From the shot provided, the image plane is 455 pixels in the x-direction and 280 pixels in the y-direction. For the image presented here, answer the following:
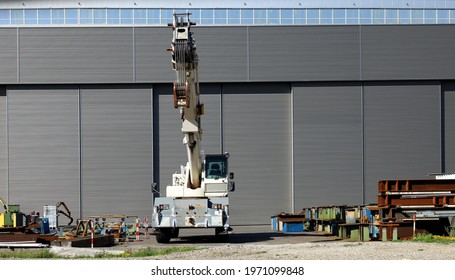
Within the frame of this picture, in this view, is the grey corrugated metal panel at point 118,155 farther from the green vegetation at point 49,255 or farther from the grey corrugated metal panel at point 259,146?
the green vegetation at point 49,255

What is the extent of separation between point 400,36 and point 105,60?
1629 centimetres

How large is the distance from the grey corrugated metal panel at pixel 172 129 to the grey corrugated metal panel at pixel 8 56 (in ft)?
25.5

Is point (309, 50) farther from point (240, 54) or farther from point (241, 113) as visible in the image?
point (241, 113)

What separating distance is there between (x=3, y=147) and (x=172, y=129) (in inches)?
368

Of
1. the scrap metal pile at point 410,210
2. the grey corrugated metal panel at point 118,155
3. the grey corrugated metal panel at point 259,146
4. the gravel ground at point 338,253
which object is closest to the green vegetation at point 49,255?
the gravel ground at point 338,253

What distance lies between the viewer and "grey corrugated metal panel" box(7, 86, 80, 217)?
4856 cm

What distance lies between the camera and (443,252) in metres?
21.6

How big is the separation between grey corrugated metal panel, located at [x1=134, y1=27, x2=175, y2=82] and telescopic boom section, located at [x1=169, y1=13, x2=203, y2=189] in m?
15.7

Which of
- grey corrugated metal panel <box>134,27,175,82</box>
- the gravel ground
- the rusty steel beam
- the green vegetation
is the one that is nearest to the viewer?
the gravel ground

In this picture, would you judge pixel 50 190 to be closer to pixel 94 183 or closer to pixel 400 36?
pixel 94 183

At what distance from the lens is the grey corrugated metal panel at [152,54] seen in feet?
160

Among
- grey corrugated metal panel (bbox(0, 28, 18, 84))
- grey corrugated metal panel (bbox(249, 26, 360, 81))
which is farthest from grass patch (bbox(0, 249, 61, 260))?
grey corrugated metal panel (bbox(249, 26, 360, 81))

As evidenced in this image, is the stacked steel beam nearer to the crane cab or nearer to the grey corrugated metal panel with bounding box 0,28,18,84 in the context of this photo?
the crane cab
